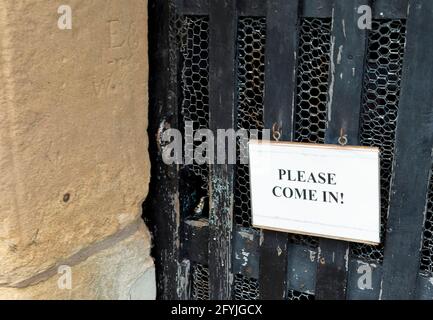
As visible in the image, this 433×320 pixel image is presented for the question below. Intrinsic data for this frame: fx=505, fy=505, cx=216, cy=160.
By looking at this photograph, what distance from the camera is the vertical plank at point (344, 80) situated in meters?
0.96

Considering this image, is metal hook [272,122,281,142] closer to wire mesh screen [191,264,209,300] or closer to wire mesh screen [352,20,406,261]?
wire mesh screen [352,20,406,261]

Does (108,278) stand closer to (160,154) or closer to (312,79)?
(160,154)

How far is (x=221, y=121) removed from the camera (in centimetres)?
116

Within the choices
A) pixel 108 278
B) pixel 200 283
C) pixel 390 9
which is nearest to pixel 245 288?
pixel 200 283

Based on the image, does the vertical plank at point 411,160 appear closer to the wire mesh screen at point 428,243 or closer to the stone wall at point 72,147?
the wire mesh screen at point 428,243

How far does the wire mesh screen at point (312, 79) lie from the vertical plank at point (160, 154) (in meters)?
0.31

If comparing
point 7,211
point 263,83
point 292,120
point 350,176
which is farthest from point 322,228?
point 7,211

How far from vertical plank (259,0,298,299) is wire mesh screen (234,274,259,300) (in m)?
0.12

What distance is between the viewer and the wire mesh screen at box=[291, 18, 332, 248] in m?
1.04

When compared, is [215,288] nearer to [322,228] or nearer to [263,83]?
[322,228]

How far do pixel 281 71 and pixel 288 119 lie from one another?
10 cm

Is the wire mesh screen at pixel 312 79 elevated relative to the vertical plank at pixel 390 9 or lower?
lower

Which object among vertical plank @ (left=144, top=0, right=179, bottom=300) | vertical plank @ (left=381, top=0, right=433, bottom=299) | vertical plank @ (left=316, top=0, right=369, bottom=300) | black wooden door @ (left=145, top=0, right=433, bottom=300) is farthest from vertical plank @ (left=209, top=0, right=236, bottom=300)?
vertical plank @ (left=381, top=0, right=433, bottom=299)

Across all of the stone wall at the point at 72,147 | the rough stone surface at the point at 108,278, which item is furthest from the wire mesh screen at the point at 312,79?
the rough stone surface at the point at 108,278
